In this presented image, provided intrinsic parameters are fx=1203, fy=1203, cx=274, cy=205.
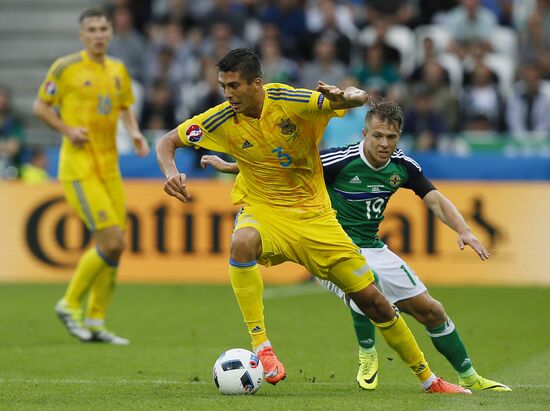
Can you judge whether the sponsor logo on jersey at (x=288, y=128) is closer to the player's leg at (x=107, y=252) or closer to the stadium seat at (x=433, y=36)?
the player's leg at (x=107, y=252)

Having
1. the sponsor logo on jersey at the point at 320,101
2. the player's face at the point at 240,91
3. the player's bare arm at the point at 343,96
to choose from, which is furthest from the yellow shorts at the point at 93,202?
Answer: the player's bare arm at the point at 343,96

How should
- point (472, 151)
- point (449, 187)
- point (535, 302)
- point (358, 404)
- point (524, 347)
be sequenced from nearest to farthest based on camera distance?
1. point (358, 404)
2. point (524, 347)
3. point (535, 302)
4. point (449, 187)
5. point (472, 151)

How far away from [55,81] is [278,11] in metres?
9.66

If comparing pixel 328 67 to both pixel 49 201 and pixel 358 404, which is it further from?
pixel 358 404

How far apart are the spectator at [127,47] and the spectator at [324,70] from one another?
2939mm

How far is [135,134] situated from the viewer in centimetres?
1113

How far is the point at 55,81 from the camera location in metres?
11.0

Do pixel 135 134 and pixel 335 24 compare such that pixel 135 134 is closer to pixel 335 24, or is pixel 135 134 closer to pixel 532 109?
pixel 532 109

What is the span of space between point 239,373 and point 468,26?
13298 mm

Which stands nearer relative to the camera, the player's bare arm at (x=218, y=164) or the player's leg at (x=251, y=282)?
the player's leg at (x=251, y=282)

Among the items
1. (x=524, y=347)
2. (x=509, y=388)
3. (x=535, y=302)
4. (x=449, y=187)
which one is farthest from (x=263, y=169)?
(x=449, y=187)

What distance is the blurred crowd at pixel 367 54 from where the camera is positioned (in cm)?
1803

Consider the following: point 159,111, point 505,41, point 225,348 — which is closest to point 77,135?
point 225,348

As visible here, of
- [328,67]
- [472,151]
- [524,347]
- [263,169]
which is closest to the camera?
[263,169]
